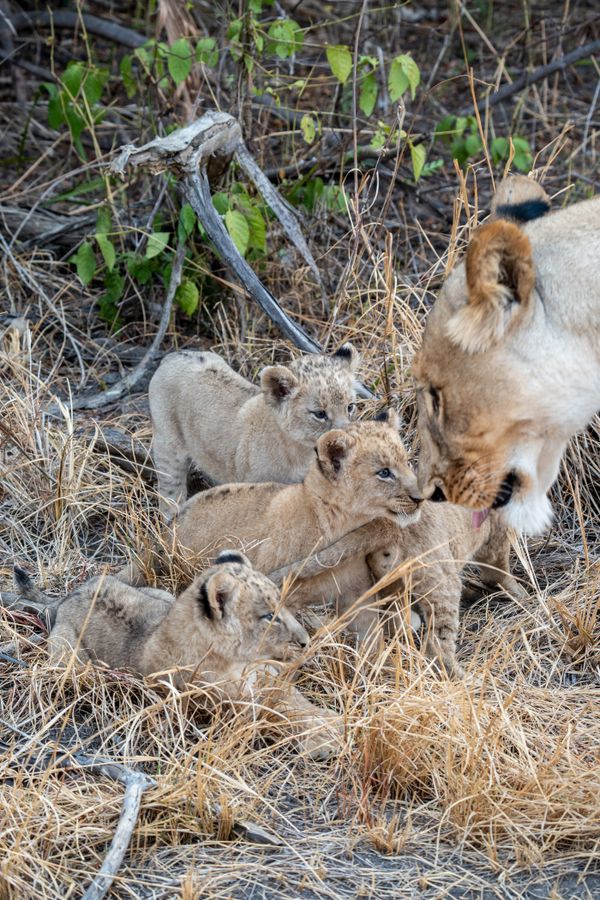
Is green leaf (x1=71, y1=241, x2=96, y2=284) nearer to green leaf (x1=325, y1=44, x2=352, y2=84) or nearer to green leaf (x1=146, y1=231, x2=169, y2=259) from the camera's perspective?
green leaf (x1=146, y1=231, x2=169, y2=259)

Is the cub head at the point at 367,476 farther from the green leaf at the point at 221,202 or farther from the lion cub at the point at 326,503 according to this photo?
the green leaf at the point at 221,202

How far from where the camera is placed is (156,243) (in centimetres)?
649

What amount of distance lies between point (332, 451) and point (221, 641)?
86 cm

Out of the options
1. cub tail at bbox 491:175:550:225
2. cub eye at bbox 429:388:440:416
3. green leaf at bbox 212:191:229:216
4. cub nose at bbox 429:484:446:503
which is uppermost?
cub tail at bbox 491:175:550:225

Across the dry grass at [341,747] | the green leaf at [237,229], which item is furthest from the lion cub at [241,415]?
the green leaf at [237,229]

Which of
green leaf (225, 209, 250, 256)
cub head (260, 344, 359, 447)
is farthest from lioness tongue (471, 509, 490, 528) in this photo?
green leaf (225, 209, 250, 256)

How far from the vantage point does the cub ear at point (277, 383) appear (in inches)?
210

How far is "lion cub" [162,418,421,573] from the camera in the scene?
461cm

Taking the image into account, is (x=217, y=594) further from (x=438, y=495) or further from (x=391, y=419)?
(x=391, y=419)

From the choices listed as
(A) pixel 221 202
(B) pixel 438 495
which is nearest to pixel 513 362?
(B) pixel 438 495

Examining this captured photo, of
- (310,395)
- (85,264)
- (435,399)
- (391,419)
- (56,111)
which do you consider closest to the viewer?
(435,399)

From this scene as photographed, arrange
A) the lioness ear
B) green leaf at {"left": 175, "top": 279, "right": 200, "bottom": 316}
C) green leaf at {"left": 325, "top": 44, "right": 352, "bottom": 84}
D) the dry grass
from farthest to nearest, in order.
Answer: green leaf at {"left": 175, "top": 279, "right": 200, "bottom": 316}, green leaf at {"left": 325, "top": 44, "right": 352, "bottom": 84}, the dry grass, the lioness ear

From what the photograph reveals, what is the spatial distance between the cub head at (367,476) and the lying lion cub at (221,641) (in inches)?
20.1

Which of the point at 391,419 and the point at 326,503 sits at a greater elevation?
the point at 391,419
